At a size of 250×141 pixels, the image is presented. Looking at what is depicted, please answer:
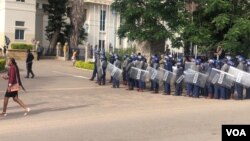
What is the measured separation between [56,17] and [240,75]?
115 ft

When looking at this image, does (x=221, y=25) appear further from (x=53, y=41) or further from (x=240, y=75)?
(x=53, y=41)

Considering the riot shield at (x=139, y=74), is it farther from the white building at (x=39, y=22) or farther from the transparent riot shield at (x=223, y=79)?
the white building at (x=39, y=22)

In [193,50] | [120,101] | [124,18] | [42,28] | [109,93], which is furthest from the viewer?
[42,28]

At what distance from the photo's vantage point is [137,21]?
24.9 m

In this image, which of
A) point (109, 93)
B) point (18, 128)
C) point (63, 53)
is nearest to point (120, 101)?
point (109, 93)

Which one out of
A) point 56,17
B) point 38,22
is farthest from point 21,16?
point 38,22

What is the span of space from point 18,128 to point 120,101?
6.96 meters

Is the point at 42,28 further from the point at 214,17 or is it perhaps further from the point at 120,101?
the point at 120,101

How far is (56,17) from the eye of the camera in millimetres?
52594

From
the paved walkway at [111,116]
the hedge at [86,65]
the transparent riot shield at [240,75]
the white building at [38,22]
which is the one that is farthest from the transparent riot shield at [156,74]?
the white building at [38,22]

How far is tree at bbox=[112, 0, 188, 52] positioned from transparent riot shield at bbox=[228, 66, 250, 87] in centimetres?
466

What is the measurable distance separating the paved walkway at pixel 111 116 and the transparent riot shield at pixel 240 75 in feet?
5.98

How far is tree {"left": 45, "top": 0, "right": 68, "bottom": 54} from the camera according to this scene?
52.4 meters

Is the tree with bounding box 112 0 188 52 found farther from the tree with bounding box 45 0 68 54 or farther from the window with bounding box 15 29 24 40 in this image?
the window with bounding box 15 29 24 40
